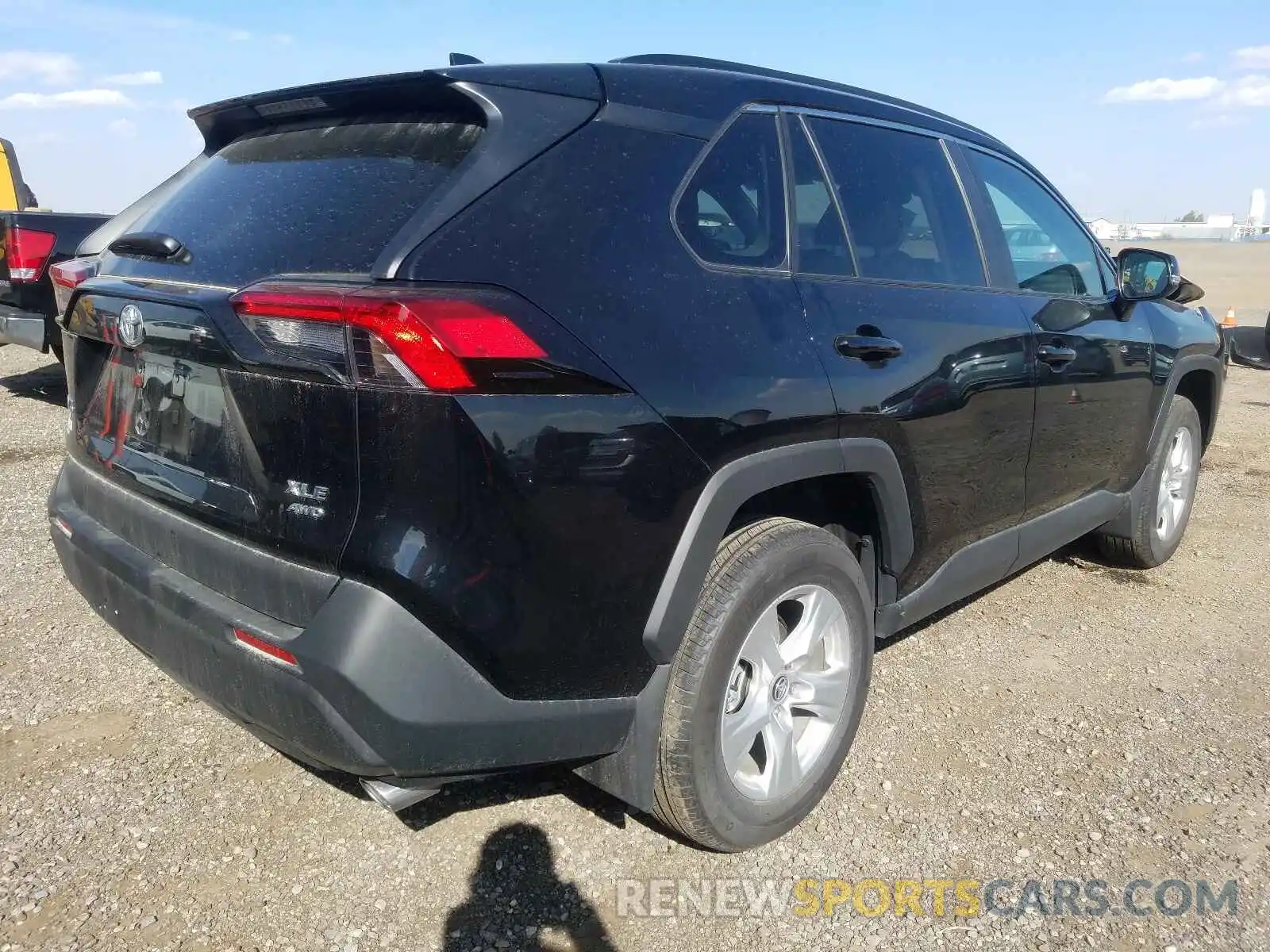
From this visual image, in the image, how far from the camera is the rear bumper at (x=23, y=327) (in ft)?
21.9

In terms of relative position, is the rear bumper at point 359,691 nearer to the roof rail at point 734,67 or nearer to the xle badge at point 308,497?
the xle badge at point 308,497

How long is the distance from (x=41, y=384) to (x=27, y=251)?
2.17 metres

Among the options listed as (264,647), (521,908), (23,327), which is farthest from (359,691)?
(23,327)

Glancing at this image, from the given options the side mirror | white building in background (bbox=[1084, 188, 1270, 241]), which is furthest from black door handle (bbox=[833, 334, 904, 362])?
white building in background (bbox=[1084, 188, 1270, 241])

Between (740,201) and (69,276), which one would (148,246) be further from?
(740,201)

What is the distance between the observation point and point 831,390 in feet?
7.85

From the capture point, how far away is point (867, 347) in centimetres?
251

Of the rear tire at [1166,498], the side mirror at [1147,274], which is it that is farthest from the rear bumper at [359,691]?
the rear tire at [1166,498]

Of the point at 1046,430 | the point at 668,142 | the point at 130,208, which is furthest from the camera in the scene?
the point at 1046,430

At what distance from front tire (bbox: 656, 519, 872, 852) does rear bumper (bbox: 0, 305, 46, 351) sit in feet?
20.3

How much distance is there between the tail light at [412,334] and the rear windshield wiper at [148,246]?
544 mm

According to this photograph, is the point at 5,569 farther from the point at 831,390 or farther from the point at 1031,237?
the point at 1031,237

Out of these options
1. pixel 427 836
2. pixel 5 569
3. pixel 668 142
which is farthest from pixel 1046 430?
pixel 5 569

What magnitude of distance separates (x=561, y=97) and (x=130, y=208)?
1.40 metres
